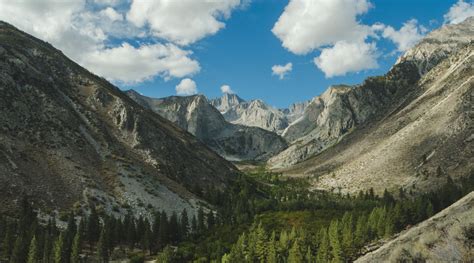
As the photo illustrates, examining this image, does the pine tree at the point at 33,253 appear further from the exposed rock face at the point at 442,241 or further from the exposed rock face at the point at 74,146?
the exposed rock face at the point at 442,241

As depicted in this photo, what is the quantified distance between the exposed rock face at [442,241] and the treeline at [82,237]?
64.4m

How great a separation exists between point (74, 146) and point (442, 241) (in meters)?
126

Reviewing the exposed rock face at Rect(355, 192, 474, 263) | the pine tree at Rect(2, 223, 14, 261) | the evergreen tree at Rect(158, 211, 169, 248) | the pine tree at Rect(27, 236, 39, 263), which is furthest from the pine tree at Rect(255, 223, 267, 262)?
the exposed rock face at Rect(355, 192, 474, 263)

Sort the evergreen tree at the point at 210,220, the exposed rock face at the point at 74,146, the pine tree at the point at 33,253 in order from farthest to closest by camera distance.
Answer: the evergreen tree at the point at 210,220 → the exposed rock face at the point at 74,146 → the pine tree at the point at 33,253

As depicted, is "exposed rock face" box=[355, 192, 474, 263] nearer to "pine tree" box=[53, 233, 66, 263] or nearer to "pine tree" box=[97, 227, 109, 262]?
"pine tree" box=[53, 233, 66, 263]

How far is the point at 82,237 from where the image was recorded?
96.2m

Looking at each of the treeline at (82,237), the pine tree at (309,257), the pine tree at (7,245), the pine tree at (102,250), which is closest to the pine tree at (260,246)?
the pine tree at (309,257)

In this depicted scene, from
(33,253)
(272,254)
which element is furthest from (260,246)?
(33,253)

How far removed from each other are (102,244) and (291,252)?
38.7 m

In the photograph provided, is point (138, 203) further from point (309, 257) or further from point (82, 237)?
point (309, 257)

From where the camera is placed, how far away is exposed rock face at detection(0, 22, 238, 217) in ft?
375

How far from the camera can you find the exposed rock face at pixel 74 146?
114 m

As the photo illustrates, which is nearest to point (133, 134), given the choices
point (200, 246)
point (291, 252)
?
point (200, 246)

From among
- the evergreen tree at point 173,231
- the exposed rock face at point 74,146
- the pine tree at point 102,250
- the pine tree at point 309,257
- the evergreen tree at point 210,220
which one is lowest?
the pine tree at point 309,257
